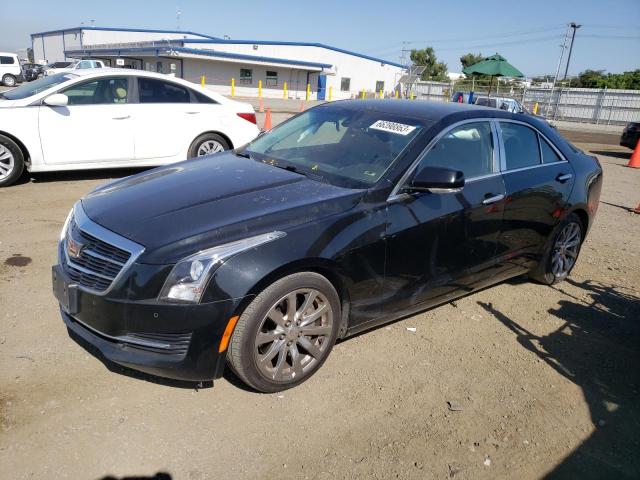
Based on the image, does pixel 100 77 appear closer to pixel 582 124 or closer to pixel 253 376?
pixel 253 376

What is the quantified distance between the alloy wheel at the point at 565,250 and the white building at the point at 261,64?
4289 cm

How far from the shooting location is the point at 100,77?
725 centimetres

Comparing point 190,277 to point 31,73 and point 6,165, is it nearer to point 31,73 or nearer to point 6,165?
Answer: point 6,165

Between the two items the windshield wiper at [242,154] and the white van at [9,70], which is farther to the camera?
the white van at [9,70]

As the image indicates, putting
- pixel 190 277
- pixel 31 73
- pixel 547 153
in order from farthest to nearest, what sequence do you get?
pixel 31 73 < pixel 547 153 < pixel 190 277

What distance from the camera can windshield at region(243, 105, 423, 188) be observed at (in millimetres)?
3575

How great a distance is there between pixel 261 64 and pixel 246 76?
70.9 inches

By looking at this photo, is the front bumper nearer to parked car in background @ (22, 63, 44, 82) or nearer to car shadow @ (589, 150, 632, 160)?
car shadow @ (589, 150, 632, 160)

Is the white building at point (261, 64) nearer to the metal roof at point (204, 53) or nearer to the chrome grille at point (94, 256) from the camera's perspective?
the metal roof at point (204, 53)

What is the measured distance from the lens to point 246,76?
160 feet

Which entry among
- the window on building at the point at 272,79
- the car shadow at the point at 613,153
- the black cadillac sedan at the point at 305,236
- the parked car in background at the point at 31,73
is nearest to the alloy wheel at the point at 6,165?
the black cadillac sedan at the point at 305,236

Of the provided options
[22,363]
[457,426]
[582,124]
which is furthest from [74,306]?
[582,124]

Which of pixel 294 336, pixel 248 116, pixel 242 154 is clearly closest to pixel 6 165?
pixel 248 116

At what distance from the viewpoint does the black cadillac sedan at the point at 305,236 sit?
2707mm
